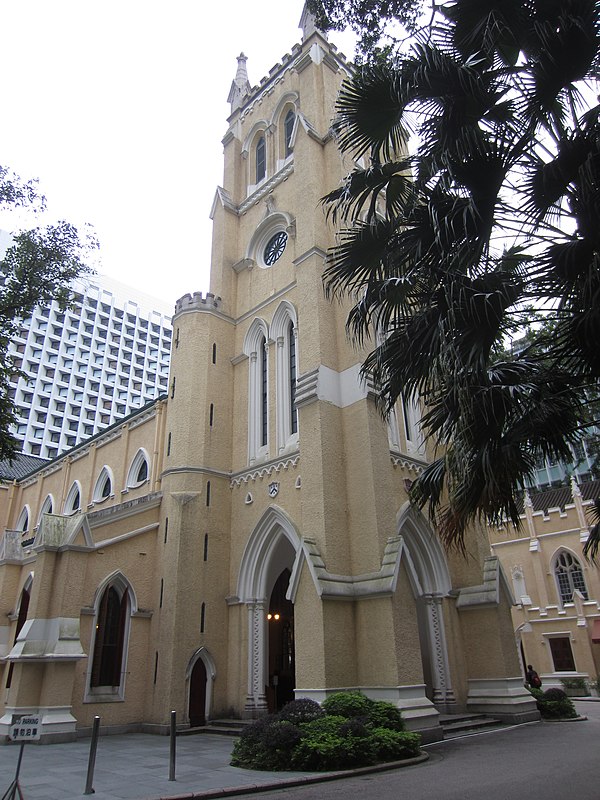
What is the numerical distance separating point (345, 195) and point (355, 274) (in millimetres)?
1240

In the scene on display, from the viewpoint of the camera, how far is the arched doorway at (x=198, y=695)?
1550cm

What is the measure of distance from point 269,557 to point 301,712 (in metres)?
6.23

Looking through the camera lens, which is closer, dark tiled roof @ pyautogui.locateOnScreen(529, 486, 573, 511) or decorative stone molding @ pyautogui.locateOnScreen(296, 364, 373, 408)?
decorative stone molding @ pyautogui.locateOnScreen(296, 364, 373, 408)

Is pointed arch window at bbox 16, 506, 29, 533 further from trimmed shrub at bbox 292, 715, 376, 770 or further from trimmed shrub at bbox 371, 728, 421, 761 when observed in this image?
trimmed shrub at bbox 371, 728, 421, 761

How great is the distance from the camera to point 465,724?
13.6m

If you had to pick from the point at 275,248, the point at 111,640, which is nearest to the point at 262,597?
the point at 111,640

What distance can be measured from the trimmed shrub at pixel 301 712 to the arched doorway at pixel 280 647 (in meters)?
6.20

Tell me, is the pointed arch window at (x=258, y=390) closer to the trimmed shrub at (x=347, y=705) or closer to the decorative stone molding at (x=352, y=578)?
the decorative stone molding at (x=352, y=578)

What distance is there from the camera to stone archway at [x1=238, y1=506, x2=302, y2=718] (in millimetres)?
15680

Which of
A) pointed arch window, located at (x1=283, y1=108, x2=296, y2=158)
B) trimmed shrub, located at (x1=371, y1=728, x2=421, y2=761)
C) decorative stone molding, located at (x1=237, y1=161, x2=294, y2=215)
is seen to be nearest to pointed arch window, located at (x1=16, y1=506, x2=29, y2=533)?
decorative stone molding, located at (x1=237, y1=161, x2=294, y2=215)

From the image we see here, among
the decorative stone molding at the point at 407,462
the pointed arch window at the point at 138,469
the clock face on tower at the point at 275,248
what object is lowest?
the decorative stone molding at the point at 407,462

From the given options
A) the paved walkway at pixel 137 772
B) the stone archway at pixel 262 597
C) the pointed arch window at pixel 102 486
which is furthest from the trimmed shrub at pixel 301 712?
the pointed arch window at pixel 102 486

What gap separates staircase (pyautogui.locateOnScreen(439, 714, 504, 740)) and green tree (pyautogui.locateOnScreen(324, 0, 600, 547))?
24.2ft

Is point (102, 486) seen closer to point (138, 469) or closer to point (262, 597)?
point (138, 469)
